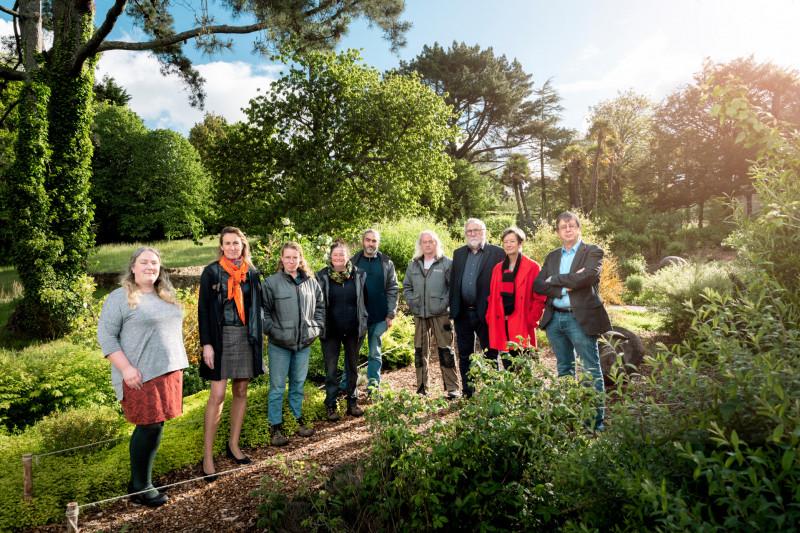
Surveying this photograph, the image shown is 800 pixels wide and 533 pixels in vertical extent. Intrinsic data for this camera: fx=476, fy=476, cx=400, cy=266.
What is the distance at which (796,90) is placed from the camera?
24750mm

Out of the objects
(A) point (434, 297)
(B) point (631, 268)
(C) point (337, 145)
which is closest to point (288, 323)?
(A) point (434, 297)

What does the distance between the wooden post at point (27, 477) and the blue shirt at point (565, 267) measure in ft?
13.5

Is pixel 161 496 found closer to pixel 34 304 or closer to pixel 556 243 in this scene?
pixel 34 304

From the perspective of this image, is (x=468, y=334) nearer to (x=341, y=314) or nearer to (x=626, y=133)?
(x=341, y=314)

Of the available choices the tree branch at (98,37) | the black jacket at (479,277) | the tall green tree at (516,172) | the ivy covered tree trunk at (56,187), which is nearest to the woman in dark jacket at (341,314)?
the black jacket at (479,277)

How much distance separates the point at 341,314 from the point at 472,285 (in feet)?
4.46

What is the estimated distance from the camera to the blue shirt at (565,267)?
161 inches

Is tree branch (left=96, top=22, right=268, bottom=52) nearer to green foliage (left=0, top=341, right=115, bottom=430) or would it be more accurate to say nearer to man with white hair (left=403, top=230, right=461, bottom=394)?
man with white hair (left=403, top=230, right=461, bottom=394)

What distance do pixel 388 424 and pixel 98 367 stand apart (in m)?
4.11

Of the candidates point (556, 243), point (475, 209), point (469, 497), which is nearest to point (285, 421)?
point (469, 497)

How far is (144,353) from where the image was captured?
3.28 metres

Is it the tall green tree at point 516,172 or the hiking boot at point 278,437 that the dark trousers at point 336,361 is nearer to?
the hiking boot at point 278,437

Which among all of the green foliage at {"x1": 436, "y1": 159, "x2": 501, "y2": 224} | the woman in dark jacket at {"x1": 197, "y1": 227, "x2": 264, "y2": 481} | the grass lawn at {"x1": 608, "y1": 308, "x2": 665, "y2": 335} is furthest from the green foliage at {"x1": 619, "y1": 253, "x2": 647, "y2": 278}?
the woman in dark jacket at {"x1": 197, "y1": 227, "x2": 264, "y2": 481}

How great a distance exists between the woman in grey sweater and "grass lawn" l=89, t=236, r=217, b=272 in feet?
49.4
